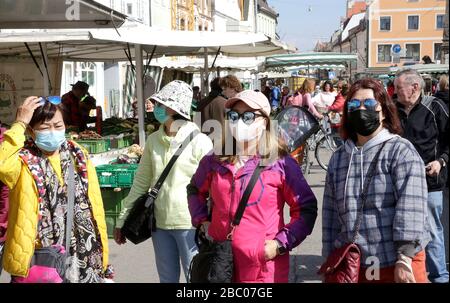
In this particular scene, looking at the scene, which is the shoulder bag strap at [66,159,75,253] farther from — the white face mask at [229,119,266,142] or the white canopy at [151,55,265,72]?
the white canopy at [151,55,265,72]

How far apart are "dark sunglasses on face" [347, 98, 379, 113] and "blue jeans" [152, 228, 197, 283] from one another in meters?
1.56

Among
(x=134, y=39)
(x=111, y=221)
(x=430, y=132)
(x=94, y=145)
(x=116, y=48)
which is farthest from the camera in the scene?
(x=116, y=48)

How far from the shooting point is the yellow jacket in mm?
3393

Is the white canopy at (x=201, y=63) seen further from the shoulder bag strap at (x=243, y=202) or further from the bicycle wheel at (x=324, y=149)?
the shoulder bag strap at (x=243, y=202)

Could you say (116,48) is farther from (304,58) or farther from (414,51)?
(414,51)

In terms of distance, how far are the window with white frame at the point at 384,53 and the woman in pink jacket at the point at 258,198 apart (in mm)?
77965

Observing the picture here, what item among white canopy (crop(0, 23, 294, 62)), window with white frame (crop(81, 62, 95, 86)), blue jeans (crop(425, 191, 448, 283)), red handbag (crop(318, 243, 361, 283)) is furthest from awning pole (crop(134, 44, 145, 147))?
window with white frame (crop(81, 62, 95, 86))

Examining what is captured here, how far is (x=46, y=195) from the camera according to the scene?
3.52 metres

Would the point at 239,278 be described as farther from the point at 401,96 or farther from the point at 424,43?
the point at 424,43

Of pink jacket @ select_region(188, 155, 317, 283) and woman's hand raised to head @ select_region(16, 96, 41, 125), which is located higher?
woman's hand raised to head @ select_region(16, 96, 41, 125)

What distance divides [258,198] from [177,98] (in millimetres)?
1470

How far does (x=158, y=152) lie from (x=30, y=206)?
1.18 meters

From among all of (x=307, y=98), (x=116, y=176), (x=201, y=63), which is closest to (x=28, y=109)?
(x=116, y=176)

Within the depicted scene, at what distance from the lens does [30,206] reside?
3.44 meters
